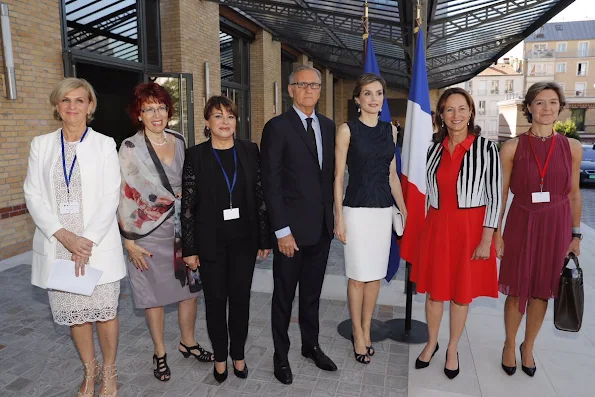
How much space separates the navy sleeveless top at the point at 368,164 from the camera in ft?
9.35

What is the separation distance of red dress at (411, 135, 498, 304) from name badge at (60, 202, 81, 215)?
207 centimetres

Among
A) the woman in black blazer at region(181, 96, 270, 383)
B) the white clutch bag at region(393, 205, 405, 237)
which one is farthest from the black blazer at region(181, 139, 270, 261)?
the white clutch bag at region(393, 205, 405, 237)

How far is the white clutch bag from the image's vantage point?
10.3 ft

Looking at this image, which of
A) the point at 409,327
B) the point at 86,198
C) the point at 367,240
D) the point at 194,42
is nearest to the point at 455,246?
the point at 367,240

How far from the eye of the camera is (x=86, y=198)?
7.96 ft

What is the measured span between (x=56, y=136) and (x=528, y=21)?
1334 cm

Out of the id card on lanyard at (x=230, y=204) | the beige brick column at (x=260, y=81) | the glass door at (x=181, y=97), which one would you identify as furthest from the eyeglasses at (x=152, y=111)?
the beige brick column at (x=260, y=81)

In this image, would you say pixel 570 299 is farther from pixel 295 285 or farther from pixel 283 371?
pixel 283 371

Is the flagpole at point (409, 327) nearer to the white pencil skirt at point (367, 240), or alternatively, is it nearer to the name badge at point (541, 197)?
the white pencil skirt at point (367, 240)

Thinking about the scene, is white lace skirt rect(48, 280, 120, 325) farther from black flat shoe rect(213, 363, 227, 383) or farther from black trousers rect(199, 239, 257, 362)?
black flat shoe rect(213, 363, 227, 383)

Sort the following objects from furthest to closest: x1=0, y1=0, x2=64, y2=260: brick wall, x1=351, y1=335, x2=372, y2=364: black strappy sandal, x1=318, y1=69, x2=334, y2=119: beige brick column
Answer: x1=318, y1=69, x2=334, y2=119: beige brick column → x1=0, y1=0, x2=64, y2=260: brick wall → x1=351, y1=335, x2=372, y2=364: black strappy sandal

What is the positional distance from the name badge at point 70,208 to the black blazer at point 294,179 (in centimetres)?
101

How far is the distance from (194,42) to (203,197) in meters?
7.60

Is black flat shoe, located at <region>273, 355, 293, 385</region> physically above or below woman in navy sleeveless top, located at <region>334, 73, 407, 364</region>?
below
